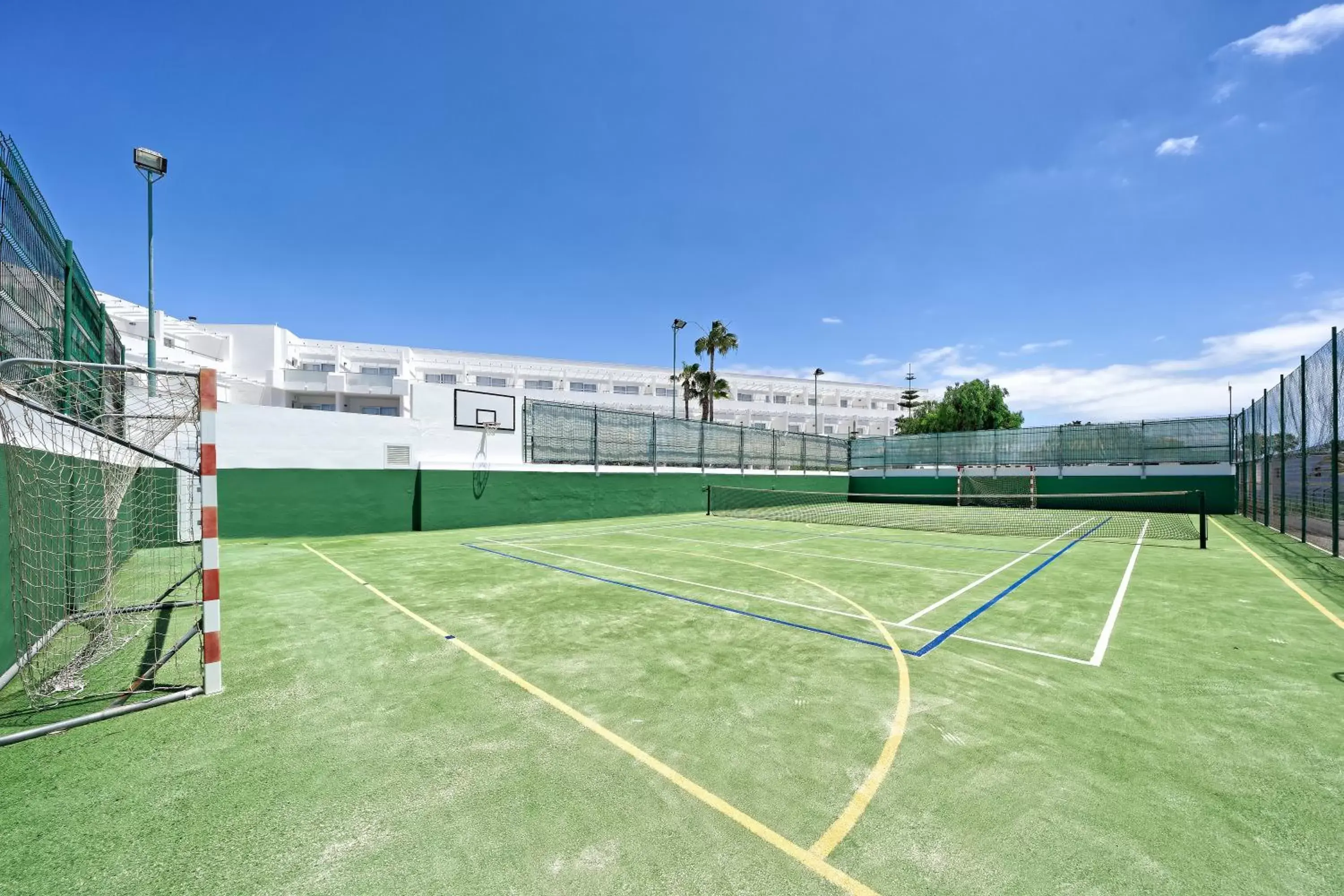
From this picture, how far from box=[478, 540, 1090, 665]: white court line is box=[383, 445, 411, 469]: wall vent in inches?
348

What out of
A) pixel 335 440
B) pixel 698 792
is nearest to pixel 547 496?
pixel 335 440

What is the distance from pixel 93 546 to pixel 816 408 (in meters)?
77.3

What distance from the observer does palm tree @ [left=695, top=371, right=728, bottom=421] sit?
46906 millimetres

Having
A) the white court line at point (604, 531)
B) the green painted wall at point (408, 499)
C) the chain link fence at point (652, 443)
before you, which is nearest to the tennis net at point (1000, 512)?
the chain link fence at point (652, 443)

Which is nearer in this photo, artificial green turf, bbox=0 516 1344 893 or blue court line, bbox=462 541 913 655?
artificial green turf, bbox=0 516 1344 893

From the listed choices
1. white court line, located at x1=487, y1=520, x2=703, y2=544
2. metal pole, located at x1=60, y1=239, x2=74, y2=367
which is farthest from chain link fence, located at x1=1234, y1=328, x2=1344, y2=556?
metal pole, located at x1=60, y1=239, x2=74, y2=367

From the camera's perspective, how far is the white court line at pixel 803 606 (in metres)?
5.85

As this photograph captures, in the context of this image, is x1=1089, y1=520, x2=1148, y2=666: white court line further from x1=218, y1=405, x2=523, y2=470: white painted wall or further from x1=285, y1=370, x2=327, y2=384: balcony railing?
x1=285, y1=370, x2=327, y2=384: balcony railing

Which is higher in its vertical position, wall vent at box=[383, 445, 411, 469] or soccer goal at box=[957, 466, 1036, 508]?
wall vent at box=[383, 445, 411, 469]

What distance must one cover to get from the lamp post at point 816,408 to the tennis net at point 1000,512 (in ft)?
133

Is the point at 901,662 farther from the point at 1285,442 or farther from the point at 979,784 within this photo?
the point at 1285,442

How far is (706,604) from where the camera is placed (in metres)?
8.02

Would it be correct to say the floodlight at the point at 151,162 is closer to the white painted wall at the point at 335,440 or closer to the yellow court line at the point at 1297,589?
the white painted wall at the point at 335,440

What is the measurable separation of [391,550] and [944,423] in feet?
183
